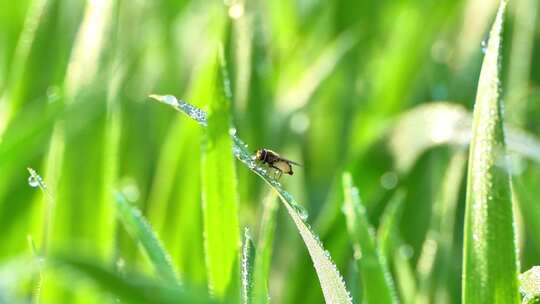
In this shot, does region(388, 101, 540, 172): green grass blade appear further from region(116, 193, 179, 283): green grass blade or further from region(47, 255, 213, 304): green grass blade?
region(47, 255, 213, 304): green grass blade

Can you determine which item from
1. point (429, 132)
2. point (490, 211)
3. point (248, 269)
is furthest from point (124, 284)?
point (429, 132)

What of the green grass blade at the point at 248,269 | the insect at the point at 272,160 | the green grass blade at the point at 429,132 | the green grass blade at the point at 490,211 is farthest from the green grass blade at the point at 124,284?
the green grass blade at the point at 429,132

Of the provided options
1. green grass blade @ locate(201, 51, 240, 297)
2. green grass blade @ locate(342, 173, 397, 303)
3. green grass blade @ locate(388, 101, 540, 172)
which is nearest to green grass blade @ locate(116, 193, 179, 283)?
green grass blade @ locate(201, 51, 240, 297)

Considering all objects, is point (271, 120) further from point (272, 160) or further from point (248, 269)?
point (248, 269)

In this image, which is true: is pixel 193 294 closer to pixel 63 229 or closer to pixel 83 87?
pixel 63 229

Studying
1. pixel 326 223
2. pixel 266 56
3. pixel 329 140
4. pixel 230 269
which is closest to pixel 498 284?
Answer: pixel 230 269

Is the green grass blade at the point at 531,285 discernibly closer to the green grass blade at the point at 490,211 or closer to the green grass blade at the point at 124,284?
the green grass blade at the point at 490,211
